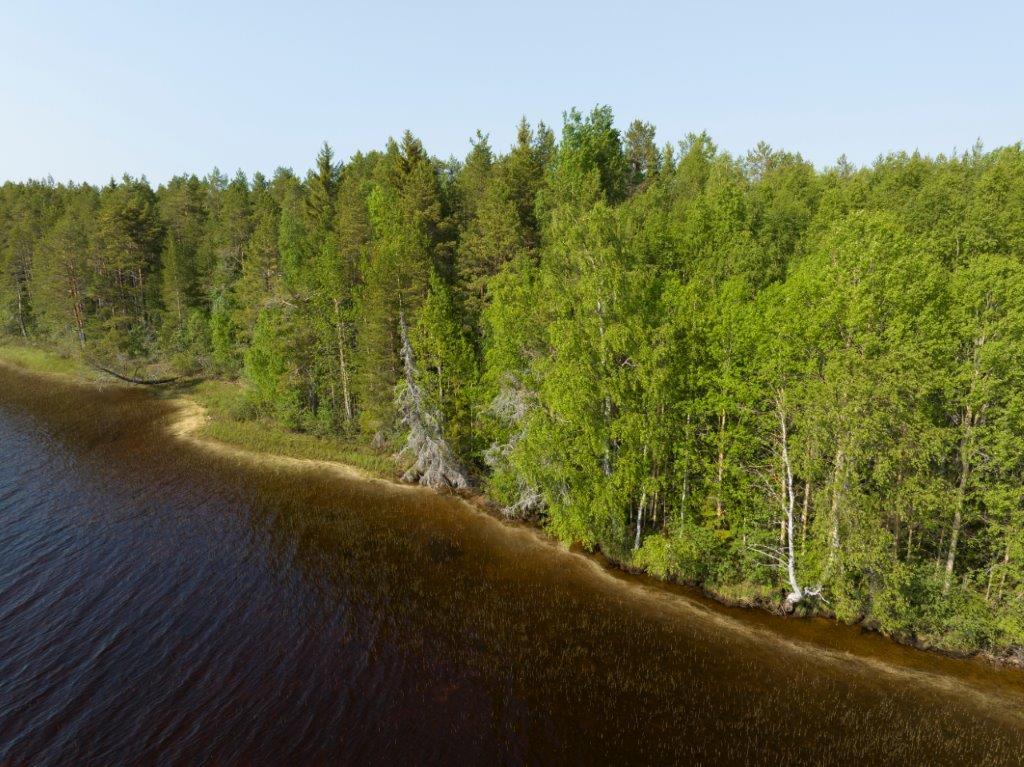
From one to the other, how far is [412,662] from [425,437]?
59.9 feet

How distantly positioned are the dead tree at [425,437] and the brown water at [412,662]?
4650 millimetres

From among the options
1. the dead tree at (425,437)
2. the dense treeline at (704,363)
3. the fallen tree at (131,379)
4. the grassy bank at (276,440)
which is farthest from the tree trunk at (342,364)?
the fallen tree at (131,379)

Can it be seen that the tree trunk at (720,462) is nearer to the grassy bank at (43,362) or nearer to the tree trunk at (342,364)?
the tree trunk at (342,364)

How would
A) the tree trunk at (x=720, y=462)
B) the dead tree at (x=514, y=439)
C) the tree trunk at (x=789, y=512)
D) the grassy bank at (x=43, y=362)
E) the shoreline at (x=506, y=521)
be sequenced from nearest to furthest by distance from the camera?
the shoreline at (x=506, y=521) → the tree trunk at (x=789, y=512) → the tree trunk at (x=720, y=462) → the dead tree at (x=514, y=439) → the grassy bank at (x=43, y=362)

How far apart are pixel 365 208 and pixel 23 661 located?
120 feet

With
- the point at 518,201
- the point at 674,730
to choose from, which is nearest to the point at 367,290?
the point at 518,201

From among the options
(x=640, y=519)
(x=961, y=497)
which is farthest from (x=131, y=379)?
(x=961, y=497)

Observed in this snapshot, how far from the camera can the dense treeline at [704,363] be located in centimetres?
2067

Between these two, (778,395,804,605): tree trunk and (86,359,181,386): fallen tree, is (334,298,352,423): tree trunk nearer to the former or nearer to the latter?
(86,359,181,386): fallen tree

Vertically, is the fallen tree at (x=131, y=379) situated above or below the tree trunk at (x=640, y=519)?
above

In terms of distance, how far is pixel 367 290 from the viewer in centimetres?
3931

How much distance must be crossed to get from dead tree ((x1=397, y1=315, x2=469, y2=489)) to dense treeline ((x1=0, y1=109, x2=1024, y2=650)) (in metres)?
0.22

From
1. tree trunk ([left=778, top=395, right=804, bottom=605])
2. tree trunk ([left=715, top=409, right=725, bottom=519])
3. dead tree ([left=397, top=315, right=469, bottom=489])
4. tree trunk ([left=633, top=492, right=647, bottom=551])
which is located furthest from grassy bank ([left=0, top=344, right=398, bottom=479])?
tree trunk ([left=778, top=395, right=804, bottom=605])

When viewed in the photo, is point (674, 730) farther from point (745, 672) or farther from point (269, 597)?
point (269, 597)
